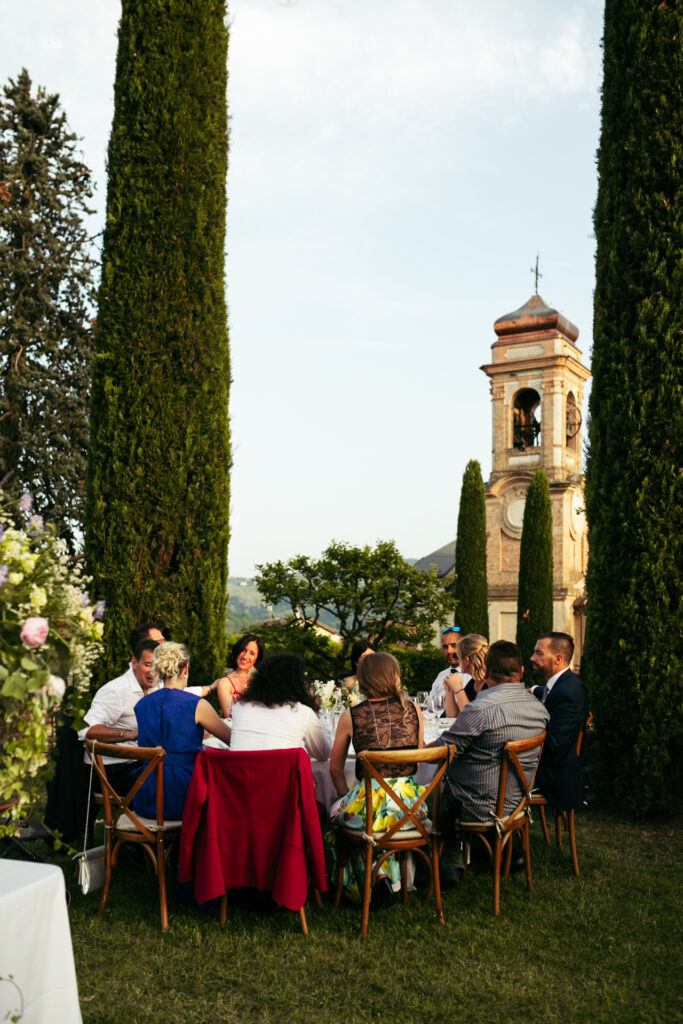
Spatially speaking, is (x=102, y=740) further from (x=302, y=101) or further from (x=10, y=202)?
(x=10, y=202)

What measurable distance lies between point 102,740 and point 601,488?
15.3 ft

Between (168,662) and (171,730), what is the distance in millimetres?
400

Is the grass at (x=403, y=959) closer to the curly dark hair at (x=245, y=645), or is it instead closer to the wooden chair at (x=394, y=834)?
the wooden chair at (x=394, y=834)

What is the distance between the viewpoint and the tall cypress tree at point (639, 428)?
678 cm

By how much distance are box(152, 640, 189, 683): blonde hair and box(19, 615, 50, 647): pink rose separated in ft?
8.98

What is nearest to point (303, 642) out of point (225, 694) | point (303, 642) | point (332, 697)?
point (303, 642)

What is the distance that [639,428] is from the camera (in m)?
6.99

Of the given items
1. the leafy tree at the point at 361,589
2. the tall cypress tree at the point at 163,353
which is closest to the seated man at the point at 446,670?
the tall cypress tree at the point at 163,353

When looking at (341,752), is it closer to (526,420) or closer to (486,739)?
(486,739)

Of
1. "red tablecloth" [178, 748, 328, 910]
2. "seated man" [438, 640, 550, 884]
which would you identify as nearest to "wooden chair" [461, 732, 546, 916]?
"seated man" [438, 640, 550, 884]

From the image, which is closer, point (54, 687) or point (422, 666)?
point (54, 687)

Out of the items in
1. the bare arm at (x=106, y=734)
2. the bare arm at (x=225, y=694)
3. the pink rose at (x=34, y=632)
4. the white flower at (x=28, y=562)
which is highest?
the white flower at (x=28, y=562)

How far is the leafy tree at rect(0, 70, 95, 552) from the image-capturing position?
62.5 feet

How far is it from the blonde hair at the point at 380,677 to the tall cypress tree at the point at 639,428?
2.91 meters
